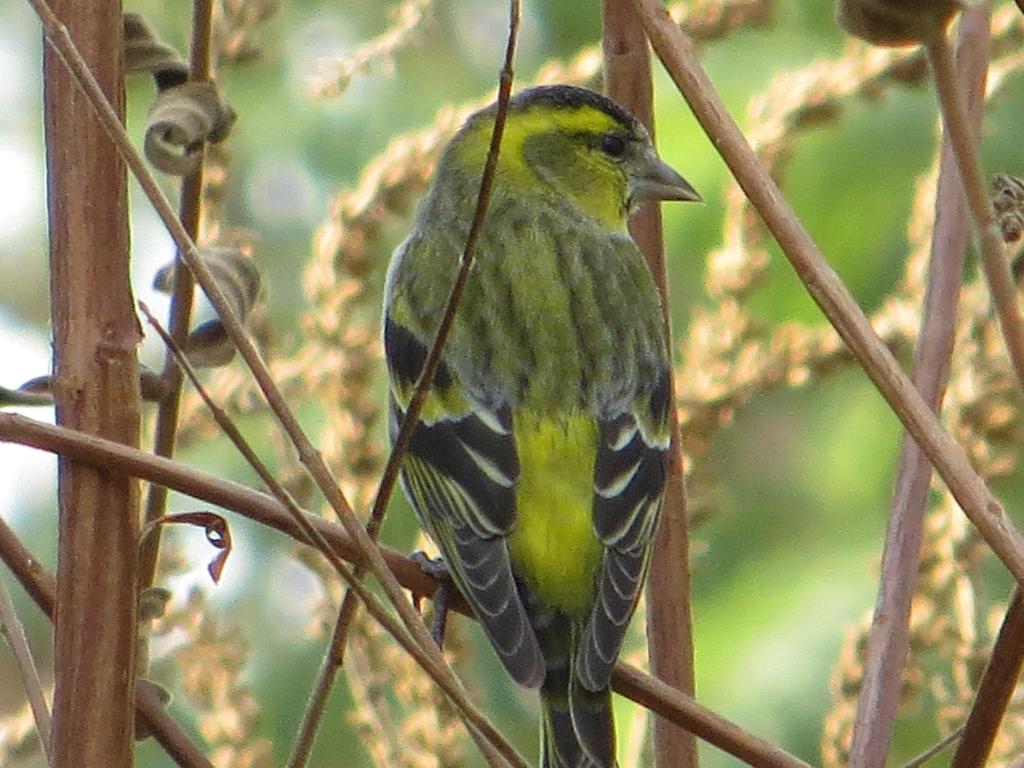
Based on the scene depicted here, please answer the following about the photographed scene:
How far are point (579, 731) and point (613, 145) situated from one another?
4.83 feet

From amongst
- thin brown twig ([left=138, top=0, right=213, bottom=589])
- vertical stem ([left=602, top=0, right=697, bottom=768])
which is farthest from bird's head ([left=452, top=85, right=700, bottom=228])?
thin brown twig ([left=138, top=0, right=213, bottom=589])

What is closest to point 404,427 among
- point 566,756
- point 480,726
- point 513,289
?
point 480,726

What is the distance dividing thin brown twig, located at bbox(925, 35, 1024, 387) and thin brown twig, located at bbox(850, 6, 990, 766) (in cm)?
47

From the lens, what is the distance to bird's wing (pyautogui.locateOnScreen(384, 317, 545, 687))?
82.7 inches

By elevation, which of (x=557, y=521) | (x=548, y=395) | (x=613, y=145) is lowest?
(x=557, y=521)

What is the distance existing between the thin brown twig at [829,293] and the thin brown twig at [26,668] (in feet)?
1.99

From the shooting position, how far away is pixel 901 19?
42.6 inches

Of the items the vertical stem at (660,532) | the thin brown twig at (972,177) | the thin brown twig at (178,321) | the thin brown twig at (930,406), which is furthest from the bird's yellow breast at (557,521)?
the thin brown twig at (972,177)

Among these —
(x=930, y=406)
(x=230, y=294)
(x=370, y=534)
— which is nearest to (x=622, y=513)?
(x=930, y=406)

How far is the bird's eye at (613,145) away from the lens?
322 centimetres

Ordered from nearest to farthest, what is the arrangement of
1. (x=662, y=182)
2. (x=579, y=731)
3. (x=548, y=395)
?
(x=579, y=731) < (x=548, y=395) < (x=662, y=182)

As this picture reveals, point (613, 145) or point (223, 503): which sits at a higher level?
point (613, 145)

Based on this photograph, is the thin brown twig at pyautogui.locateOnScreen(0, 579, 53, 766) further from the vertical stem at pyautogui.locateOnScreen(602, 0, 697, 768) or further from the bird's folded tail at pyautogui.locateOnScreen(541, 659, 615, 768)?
the bird's folded tail at pyautogui.locateOnScreen(541, 659, 615, 768)

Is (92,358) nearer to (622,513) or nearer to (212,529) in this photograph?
(212,529)
